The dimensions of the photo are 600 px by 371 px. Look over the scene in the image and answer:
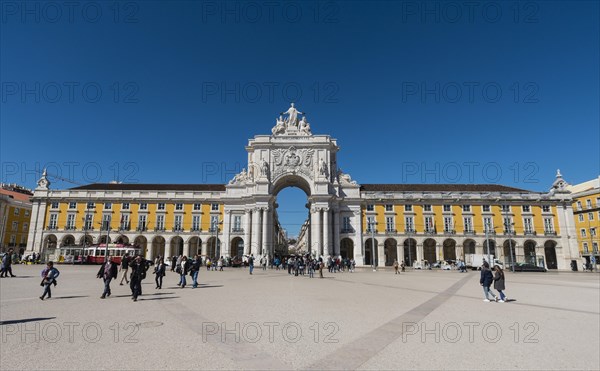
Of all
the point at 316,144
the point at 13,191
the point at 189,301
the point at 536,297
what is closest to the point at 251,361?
the point at 189,301

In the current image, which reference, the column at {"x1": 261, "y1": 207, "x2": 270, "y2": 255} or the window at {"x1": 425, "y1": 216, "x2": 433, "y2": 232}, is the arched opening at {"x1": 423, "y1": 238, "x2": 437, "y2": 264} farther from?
the column at {"x1": 261, "y1": 207, "x2": 270, "y2": 255}

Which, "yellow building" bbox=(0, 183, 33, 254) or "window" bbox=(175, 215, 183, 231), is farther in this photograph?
"yellow building" bbox=(0, 183, 33, 254)

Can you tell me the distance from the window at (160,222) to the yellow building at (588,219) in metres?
74.0

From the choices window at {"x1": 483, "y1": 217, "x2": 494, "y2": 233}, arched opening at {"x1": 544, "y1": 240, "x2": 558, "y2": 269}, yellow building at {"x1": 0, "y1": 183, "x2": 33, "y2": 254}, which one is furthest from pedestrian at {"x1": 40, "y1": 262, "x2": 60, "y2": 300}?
arched opening at {"x1": 544, "y1": 240, "x2": 558, "y2": 269}

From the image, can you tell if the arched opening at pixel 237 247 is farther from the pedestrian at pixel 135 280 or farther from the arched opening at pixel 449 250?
the pedestrian at pixel 135 280

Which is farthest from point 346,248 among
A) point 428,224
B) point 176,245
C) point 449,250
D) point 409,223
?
point 176,245

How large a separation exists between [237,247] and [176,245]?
11.0 meters

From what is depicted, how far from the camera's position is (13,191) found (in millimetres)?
77875

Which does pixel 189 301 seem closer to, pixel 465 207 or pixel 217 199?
pixel 217 199

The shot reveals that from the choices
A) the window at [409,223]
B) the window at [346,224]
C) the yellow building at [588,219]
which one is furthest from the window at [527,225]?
the window at [346,224]

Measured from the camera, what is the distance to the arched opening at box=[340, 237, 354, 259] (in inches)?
2362

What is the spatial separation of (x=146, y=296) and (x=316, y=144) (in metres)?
47.9

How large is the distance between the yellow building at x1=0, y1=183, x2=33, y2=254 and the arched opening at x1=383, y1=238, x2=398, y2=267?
68.8m

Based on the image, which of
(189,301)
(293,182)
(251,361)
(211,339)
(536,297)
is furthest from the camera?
(293,182)
